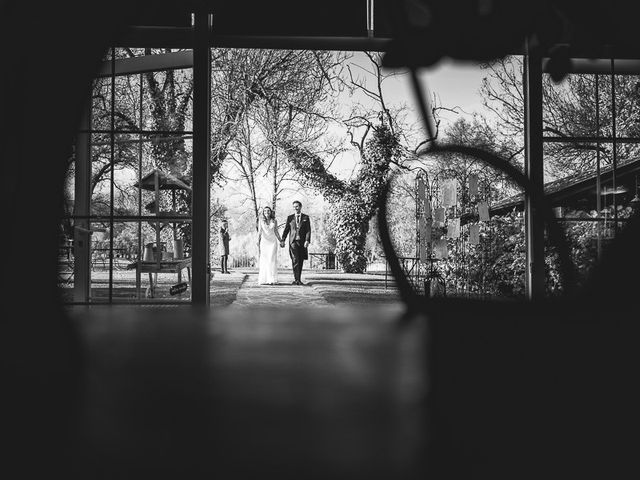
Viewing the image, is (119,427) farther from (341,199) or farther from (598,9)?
(341,199)

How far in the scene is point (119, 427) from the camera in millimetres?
186

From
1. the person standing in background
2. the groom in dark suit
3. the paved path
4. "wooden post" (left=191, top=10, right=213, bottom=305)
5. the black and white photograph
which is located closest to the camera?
the black and white photograph

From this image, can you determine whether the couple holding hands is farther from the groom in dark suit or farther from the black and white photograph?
the black and white photograph

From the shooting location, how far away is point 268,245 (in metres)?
7.72

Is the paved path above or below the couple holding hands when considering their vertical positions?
below

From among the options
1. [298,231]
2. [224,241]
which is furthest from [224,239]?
[298,231]

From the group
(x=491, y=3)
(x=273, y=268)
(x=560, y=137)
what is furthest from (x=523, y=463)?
(x=273, y=268)

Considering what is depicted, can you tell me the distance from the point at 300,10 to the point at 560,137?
1448 mm

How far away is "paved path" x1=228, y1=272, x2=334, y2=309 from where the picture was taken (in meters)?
5.55

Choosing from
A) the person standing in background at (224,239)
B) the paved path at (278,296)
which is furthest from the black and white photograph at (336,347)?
the person standing in background at (224,239)

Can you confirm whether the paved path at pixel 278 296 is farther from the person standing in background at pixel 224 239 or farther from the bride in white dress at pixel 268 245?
→ the person standing in background at pixel 224 239

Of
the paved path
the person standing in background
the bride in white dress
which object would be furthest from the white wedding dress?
the person standing in background

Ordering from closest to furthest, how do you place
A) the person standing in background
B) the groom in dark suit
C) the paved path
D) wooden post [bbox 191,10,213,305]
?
1. wooden post [bbox 191,10,213,305]
2. the paved path
3. the groom in dark suit
4. the person standing in background

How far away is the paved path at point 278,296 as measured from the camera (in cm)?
555
